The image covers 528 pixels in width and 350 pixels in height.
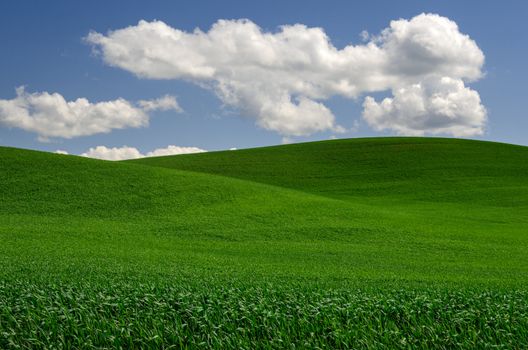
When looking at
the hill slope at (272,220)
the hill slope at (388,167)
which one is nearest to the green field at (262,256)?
the hill slope at (272,220)

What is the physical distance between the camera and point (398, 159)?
72.3 m

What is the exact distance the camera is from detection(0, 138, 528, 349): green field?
9.98m

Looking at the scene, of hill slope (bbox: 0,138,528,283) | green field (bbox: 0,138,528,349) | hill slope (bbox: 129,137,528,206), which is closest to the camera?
green field (bbox: 0,138,528,349)

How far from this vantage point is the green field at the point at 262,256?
9977mm

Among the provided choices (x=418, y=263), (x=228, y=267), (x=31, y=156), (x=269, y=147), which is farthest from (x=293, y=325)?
(x=269, y=147)

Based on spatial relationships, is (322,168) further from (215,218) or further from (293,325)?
(293,325)

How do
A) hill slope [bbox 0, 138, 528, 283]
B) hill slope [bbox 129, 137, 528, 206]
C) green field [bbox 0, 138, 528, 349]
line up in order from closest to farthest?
1. green field [bbox 0, 138, 528, 349]
2. hill slope [bbox 0, 138, 528, 283]
3. hill slope [bbox 129, 137, 528, 206]

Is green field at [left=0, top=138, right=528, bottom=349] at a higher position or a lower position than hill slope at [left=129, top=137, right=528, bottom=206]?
lower

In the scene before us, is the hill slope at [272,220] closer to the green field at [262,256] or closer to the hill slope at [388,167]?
the green field at [262,256]

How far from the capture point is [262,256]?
2458 cm

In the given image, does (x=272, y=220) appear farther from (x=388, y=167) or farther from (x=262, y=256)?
(x=388, y=167)

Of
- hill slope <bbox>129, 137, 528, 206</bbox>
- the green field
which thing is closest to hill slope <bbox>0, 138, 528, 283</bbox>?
the green field

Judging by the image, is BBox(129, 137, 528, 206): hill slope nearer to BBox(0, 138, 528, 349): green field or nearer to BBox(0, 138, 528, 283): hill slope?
BBox(0, 138, 528, 283): hill slope

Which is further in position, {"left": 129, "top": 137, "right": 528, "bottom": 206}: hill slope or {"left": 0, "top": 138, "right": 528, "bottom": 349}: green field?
{"left": 129, "top": 137, "right": 528, "bottom": 206}: hill slope
